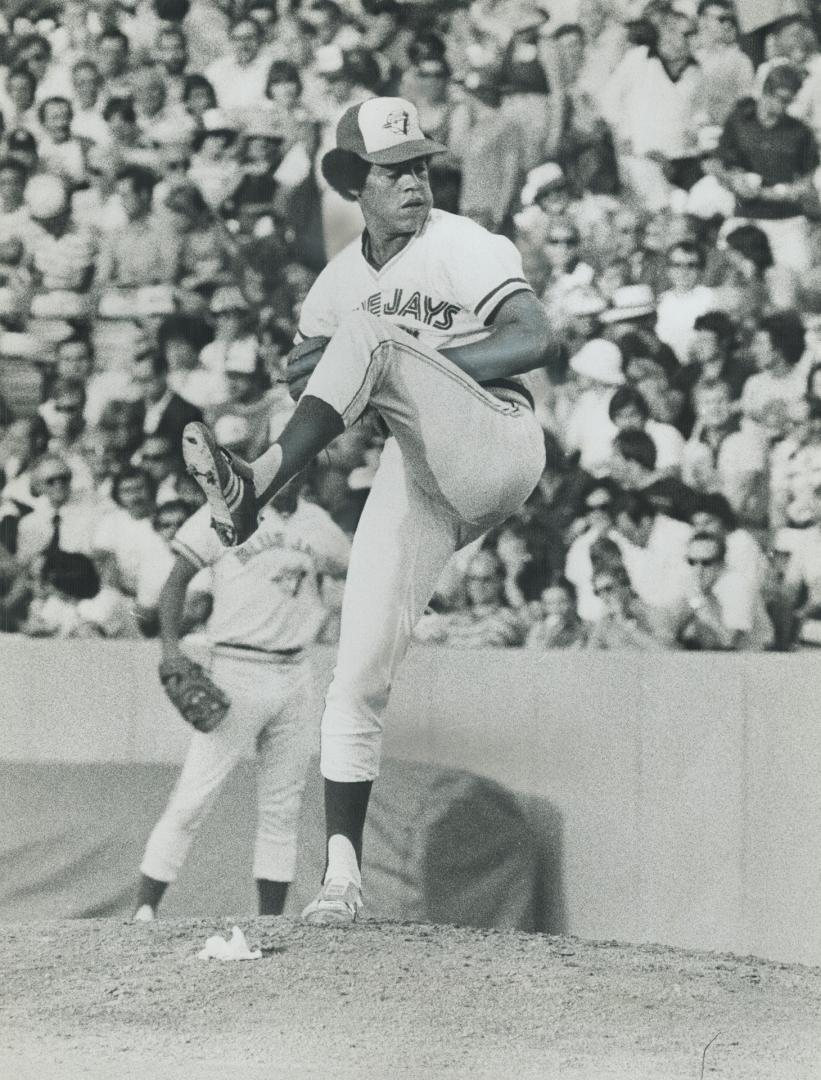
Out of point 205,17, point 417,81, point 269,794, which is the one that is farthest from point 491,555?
point 205,17

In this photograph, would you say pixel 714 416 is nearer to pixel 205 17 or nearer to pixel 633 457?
pixel 633 457

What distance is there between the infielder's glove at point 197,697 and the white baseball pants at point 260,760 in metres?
0.03

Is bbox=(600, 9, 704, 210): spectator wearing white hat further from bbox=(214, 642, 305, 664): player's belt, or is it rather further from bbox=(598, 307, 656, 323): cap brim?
bbox=(214, 642, 305, 664): player's belt

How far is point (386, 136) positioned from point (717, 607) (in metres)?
2.23

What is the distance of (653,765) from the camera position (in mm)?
5035

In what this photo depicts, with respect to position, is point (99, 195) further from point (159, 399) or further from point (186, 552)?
point (186, 552)

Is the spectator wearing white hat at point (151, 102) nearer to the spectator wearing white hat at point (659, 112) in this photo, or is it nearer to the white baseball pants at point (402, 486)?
the spectator wearing white hat at point (659, 112)

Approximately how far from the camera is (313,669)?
5.26m

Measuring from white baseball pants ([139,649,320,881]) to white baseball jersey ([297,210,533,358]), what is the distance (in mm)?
1978

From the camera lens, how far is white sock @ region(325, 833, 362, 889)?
3.18 metres

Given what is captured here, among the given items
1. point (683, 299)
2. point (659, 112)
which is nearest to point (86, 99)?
point (659, 112)

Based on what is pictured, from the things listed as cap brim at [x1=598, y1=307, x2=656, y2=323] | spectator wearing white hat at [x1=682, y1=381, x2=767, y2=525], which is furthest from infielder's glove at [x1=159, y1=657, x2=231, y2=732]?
cap brim at [x1=598, y1=307, x2=656, y2=323]

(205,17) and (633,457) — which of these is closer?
(633,457)

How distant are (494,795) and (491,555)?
2.61 feet
